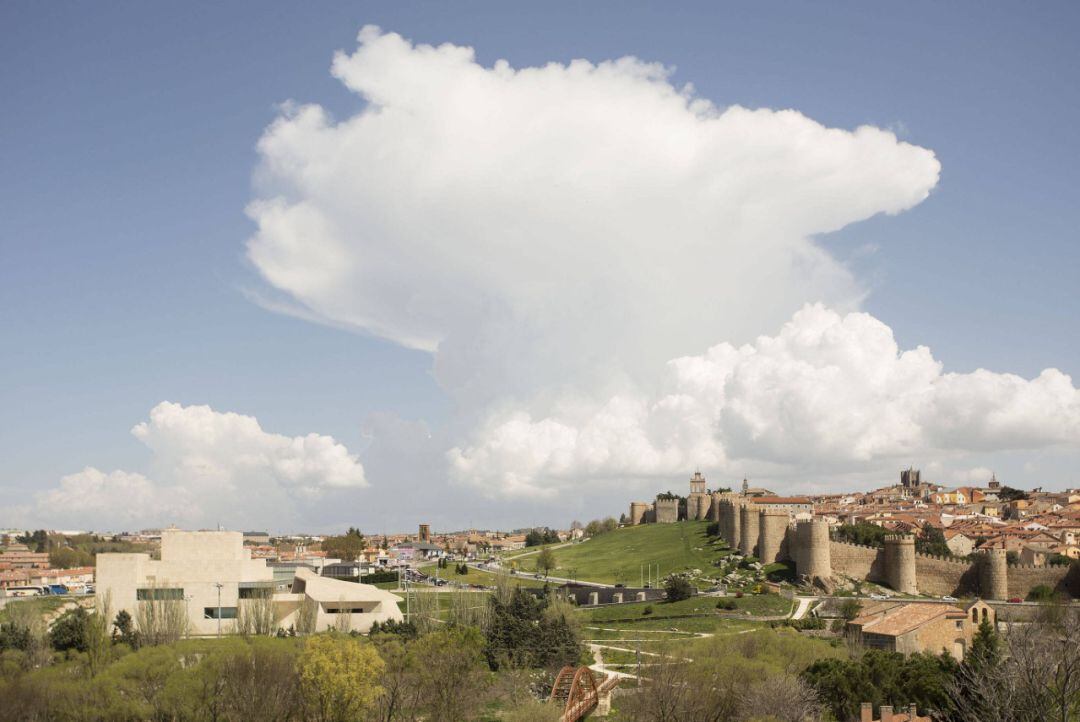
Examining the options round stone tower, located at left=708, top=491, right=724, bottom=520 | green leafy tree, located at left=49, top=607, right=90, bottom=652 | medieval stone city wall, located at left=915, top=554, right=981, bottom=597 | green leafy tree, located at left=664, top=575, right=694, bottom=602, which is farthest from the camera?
round stone tower, located at left=708, top=491, right=724, bottom=520

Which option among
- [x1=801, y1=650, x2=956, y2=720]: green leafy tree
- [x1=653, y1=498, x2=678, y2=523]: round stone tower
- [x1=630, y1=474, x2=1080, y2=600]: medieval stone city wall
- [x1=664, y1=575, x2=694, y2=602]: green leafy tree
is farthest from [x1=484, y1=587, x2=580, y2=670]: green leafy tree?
[x1=653, y1=498, x2=678, y2=523]: round stone tower

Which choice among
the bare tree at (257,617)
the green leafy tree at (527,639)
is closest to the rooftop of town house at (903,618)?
the green leafy tree at (527,639)

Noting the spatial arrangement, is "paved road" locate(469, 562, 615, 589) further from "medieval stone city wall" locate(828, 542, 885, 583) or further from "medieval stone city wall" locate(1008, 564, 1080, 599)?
"medieval stone city wall" locate(1008, 564, 1080, 599)

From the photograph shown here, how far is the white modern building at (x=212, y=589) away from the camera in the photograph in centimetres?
7319

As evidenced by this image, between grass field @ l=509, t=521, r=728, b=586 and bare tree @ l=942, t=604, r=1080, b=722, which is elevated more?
bare tree @ l=942, t=604, r=1080, b=722

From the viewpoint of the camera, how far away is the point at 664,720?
39188 mm

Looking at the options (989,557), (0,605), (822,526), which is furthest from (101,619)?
(989,557)

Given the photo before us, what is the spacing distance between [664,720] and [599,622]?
4005 centimetres

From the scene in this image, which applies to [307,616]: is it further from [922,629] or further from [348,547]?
[348,547]

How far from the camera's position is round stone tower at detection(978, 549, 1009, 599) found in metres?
80.0

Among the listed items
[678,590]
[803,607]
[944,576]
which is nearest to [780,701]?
[803,607]

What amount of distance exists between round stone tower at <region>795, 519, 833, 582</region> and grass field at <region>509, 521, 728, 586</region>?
12860 millimetres

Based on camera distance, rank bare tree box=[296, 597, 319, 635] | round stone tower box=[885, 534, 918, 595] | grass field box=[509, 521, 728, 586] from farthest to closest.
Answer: grass field box=[509, 521, 728, 586] < round stone tower box=[885, 534, 918, 595] < bare tree box=[296, 597, 319, 635]

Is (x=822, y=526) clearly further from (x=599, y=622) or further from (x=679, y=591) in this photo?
(x=599, y=622)
